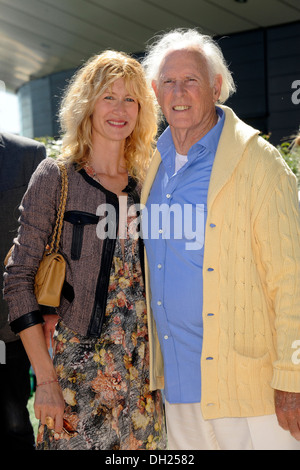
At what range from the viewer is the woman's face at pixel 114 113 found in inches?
108

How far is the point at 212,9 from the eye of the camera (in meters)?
10.6

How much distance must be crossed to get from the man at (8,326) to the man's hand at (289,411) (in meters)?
1.45

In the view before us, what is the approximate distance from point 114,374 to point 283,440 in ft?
2.42

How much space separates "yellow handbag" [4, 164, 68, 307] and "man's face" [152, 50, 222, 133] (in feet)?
2.08

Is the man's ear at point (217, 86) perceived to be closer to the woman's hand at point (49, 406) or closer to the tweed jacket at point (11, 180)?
the tweed jacket at point (11, 180)

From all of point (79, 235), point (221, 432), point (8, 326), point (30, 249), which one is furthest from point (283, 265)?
point (8, 326)

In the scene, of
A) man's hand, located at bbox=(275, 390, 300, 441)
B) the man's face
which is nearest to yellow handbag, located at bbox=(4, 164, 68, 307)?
the man's face

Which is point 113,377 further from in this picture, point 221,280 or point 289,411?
point 289,411

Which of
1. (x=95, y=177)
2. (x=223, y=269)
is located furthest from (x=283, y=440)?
(x=95, y=177)

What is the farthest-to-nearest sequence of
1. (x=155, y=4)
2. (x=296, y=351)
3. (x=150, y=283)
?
(x=155, y=4), (x=150, y=283), (x=296, y=351)

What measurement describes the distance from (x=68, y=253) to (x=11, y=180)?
28.3 inches

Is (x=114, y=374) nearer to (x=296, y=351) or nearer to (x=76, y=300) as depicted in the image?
(x=76, y=300)

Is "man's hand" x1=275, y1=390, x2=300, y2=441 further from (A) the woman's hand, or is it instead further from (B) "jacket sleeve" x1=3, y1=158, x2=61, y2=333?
(B) "jacket sleeve" x1=3, y1=158, x2=61, y2=333

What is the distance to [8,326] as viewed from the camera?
3039 millimetres
